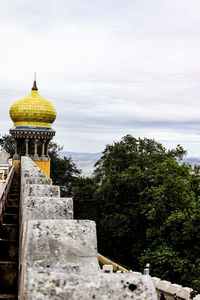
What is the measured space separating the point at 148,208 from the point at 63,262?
2947 centimetres

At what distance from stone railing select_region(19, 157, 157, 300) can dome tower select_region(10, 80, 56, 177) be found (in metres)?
34.4

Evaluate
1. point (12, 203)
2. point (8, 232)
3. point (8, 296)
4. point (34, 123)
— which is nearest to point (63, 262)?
point (8, 296)

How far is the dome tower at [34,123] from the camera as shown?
38875 mm

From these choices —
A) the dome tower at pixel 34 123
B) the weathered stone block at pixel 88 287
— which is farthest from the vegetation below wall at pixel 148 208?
the weathered stone block at pixel 88 287

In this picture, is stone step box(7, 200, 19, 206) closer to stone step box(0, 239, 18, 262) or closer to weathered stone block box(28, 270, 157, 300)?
stone step box(0, 239, 18, 262)

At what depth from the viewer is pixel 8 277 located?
5.27m

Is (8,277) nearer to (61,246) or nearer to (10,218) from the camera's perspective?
(61,246)

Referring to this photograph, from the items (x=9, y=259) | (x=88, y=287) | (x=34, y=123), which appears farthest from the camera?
(x=34, y=123)

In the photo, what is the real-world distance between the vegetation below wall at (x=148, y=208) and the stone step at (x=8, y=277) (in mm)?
18240

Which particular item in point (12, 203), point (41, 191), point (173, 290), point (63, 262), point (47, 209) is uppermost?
point (41, 191)

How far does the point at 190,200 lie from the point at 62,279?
28.1 meters

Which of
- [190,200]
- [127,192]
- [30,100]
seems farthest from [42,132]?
[190,200]

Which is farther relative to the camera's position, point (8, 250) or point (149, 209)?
point (149, 209)

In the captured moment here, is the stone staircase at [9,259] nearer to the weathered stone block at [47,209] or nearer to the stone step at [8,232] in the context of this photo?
the stone step at [8,232]
